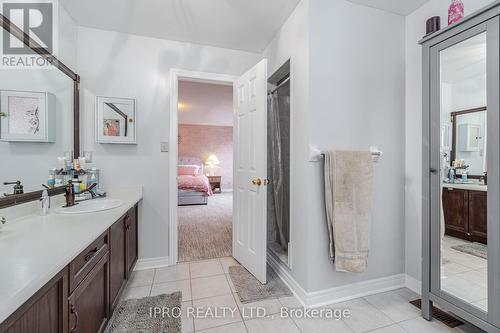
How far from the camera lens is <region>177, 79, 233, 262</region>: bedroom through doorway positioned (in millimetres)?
3182

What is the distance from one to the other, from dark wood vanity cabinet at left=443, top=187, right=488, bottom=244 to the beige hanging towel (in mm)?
470

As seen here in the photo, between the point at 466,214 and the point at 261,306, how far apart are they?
5.12 ft

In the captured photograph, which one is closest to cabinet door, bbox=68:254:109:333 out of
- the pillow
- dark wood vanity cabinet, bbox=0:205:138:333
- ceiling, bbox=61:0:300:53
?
dark wood vanity cabinet, bbox=0:205:138:333

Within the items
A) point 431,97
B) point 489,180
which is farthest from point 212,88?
point 489,180

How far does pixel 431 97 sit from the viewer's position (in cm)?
157

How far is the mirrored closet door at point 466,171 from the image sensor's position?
1271 millimetres

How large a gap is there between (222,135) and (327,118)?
6.66m

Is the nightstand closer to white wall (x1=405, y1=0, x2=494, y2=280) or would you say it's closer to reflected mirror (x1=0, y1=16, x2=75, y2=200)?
reflected mirror (x1=0, y1=16, x2=75, y2=200)

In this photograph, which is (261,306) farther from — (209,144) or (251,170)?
(209,144)

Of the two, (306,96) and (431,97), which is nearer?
(431,97)

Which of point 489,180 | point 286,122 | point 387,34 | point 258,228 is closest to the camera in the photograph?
point 489,180

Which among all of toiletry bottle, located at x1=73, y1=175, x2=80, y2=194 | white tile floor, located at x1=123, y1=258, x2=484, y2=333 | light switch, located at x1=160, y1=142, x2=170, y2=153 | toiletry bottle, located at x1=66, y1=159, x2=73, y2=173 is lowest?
white tile floor, located at x1=123, y1=258, x2=484, y2=333

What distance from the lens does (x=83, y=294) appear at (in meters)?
1.08

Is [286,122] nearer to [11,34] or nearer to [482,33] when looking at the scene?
[482,33]
